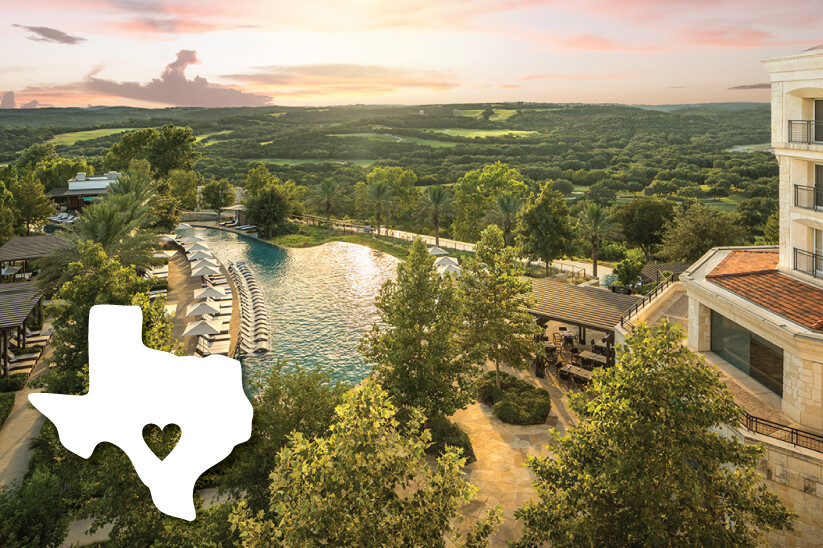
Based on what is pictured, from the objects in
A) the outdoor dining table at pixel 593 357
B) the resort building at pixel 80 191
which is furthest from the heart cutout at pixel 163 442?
the resort building at pixel 80 191

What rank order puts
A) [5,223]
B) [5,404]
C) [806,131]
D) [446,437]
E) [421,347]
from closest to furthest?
[806,131] → [421,347] → [446,437] → [5,404] → [5,223]

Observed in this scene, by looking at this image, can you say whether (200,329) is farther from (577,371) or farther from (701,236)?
(701,236)

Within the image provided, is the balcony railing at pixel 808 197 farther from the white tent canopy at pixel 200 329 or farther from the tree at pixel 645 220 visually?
the tree at pixel 645 220

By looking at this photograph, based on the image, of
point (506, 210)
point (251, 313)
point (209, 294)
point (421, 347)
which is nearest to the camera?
point (421, 347)

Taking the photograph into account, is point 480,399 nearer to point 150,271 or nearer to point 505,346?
point 505,346

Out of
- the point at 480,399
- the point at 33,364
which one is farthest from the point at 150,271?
Answer: the point at 480,399

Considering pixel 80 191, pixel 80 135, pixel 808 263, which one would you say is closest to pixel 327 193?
pixel 80 191

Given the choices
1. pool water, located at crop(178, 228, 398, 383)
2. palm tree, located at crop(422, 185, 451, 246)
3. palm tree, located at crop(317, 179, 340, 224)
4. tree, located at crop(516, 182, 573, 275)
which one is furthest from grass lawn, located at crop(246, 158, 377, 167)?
tree, located at crop(516, 182, 573, 275)
